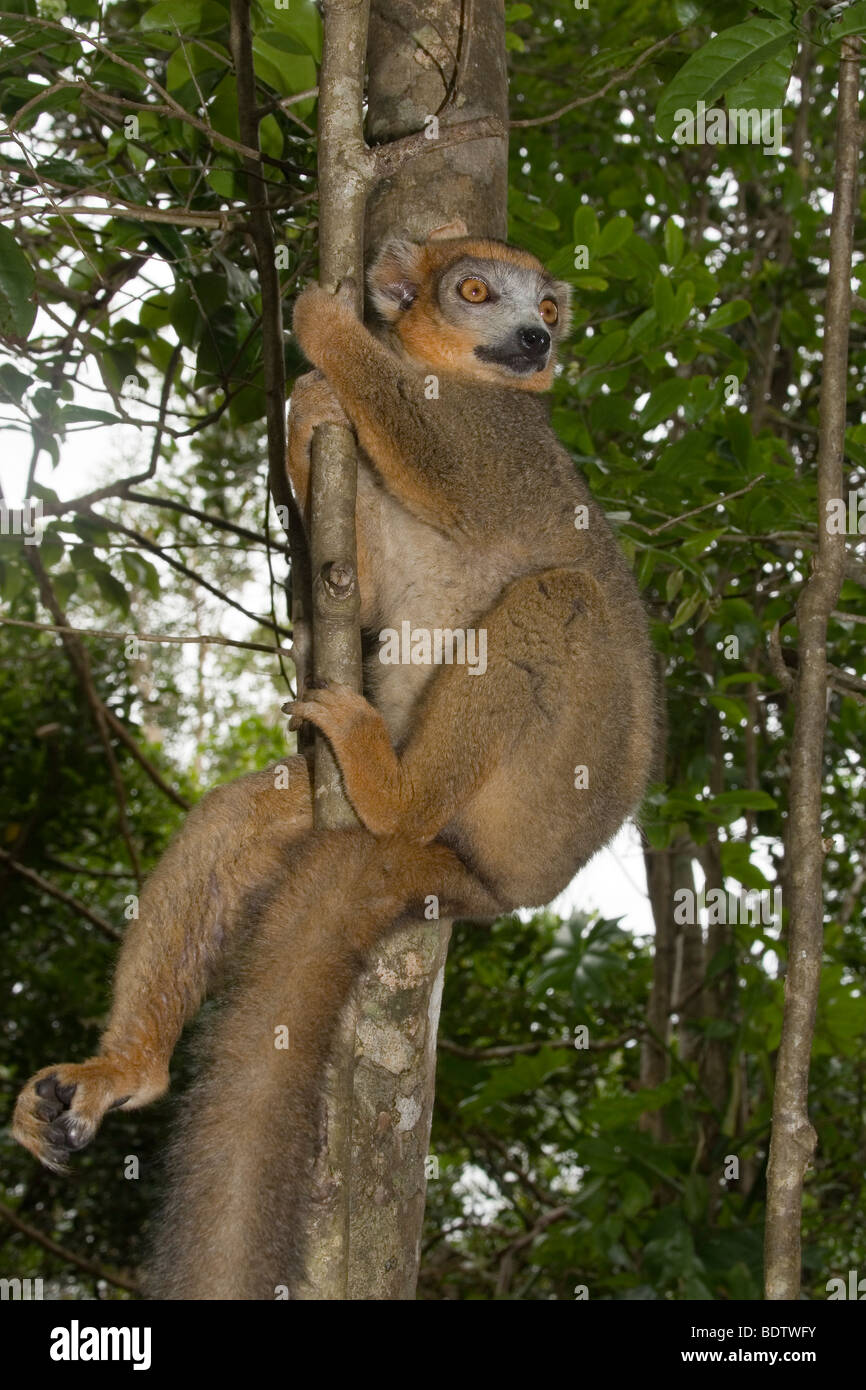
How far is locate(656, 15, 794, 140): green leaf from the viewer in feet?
11.1

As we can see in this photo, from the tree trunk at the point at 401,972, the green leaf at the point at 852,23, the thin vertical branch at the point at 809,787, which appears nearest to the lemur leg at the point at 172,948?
the tree trunk at the point at 401,972

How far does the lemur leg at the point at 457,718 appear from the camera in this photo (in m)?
3.65

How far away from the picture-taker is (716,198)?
9453 mm

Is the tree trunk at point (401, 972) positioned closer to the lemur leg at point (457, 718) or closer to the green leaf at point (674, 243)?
the lemur leg at point (457, 718)

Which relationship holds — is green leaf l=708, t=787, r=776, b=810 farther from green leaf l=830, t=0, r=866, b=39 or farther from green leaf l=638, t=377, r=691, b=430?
green leaf l=830, t=0, r=866, b=39

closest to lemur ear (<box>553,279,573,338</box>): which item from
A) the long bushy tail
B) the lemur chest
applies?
the lemur chest

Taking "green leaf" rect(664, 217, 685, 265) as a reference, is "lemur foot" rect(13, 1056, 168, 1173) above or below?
below

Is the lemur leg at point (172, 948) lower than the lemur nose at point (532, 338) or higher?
lower

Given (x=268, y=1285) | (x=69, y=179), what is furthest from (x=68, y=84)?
(x=268, y=1285)

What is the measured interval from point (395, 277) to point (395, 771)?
1.85 m

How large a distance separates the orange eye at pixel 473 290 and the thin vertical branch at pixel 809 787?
4.10 ft

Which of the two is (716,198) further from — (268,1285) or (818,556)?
(268,1285)

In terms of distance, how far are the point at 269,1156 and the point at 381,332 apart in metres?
2.97

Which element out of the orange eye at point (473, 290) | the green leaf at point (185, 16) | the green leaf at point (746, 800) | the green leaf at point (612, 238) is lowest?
the green leaf at point (746, 800)
